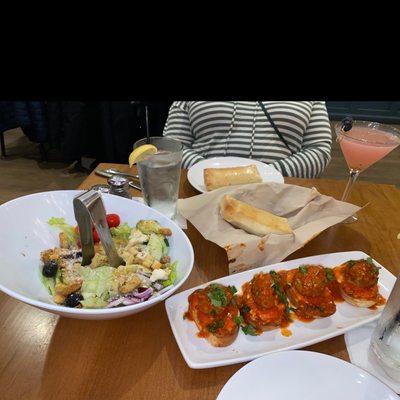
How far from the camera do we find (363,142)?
102 cm

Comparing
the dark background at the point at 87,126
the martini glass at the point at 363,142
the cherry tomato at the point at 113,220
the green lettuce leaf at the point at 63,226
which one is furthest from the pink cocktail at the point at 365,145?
the dark background at the point at 87,126

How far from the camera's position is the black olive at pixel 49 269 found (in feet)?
2.31

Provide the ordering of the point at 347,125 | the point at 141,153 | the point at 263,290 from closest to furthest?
the point at 263,290, the point at 141,153, the point at 347,125

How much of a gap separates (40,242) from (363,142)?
917 mm

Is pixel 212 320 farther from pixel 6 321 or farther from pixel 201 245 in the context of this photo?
pixel 6 321

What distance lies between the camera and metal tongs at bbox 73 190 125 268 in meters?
0.61

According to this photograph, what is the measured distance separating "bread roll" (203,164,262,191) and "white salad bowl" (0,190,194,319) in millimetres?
334

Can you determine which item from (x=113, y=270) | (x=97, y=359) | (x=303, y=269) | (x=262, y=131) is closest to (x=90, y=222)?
(x=113, y=270)

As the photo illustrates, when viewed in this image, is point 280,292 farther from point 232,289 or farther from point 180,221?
point 180,221

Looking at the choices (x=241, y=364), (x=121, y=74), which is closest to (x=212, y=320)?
(x=241, y=364)

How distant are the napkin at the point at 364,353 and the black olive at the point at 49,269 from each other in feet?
1.97

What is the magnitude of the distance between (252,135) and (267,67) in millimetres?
1546

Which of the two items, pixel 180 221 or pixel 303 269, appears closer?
pixel 303 269

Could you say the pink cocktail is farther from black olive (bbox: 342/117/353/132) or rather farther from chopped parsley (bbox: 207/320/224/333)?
chopped parsley (bbox: 207/320/224/333)
